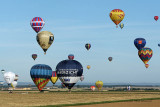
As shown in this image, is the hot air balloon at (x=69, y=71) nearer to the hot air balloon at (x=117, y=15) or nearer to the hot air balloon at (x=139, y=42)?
the hot air balloon at (x=117, y=15)

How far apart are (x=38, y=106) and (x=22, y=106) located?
2408mm

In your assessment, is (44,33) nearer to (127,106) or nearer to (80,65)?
(80,65)

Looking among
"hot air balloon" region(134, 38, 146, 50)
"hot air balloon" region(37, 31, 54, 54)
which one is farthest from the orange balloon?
"hot air balloon" region(37, 31, 54, 54)

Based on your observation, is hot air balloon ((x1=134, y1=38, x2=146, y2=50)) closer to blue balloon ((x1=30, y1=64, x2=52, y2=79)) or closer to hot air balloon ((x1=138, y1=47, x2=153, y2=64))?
hot air balloon ((x1=138, y1=47, x2=153, y2=64))

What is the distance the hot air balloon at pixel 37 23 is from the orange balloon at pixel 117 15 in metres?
18.7

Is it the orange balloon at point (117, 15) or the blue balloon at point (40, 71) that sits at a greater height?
the orange balloon at point (117, 15)

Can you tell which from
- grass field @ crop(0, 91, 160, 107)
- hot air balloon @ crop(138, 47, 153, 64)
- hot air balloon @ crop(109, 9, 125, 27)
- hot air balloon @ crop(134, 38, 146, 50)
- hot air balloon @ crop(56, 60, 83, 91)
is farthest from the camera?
hot air balloon @ crop(138, 47, 153, 64)

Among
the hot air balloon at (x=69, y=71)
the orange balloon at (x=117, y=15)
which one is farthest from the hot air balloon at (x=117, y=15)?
the hot air balloon at (x=69, y=71)

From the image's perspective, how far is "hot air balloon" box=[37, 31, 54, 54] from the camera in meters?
85.9

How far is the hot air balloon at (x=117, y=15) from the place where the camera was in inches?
3548

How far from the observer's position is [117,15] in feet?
296

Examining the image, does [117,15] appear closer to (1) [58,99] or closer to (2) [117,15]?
(2) [117,15]

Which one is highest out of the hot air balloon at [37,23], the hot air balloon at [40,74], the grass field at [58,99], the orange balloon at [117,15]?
the orange balloon at [117,15]

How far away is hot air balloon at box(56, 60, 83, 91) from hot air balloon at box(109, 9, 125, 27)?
16178 millimetres
